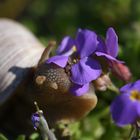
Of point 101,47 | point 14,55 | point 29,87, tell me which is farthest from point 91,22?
point 101,47

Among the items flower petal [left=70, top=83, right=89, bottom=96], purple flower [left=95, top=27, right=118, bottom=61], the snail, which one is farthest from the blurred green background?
purple flower [left=95, top=27, right=118, bottom=61]

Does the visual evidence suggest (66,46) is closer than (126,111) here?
No

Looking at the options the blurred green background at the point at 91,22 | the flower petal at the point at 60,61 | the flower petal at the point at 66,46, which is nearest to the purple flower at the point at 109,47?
the flower petal at the point at 60,61

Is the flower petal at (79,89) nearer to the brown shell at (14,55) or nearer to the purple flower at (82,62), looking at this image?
the purple flower at (82,62)

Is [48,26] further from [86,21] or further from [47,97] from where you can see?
[47,97]

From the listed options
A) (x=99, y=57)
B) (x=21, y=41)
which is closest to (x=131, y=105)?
(x=99, y=57)

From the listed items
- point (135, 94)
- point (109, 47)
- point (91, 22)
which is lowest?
point (91, 22)

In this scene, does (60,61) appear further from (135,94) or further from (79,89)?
(135,94)
